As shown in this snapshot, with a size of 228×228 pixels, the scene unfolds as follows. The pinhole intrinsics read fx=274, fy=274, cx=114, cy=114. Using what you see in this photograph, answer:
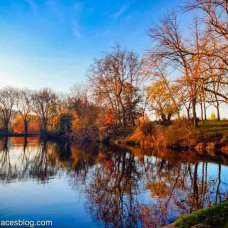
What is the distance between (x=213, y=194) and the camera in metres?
10.9

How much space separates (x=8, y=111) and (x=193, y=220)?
78353mm

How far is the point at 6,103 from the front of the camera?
7706 cm

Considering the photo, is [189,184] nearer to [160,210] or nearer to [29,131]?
[160,210]

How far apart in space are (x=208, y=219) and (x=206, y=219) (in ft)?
0.17

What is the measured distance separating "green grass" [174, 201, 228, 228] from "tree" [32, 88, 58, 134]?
2904 inches

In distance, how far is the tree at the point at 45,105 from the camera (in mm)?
77938

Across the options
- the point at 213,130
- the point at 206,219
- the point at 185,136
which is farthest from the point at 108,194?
the point at 213,130

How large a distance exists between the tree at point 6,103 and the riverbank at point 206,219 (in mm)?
76109

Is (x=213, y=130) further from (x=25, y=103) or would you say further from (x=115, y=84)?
(x=25, y=103)

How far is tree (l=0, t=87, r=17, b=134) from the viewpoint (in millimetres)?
76125

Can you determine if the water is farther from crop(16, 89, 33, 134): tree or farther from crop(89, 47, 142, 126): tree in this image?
crop(16, 89, 33, 134): tree

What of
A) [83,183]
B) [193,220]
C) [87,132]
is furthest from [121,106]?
[193,220]

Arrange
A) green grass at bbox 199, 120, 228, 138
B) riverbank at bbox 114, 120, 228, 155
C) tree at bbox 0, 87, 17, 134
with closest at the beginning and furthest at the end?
riverbank at bbox 114, 120, 228, 155
green grass at bbox 199, 120, 228, 138
tree at bbox 0, 87, 17, 134

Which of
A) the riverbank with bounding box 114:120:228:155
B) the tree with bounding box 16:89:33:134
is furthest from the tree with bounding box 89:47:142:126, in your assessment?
the tree with bounding box 16:89:33:134
